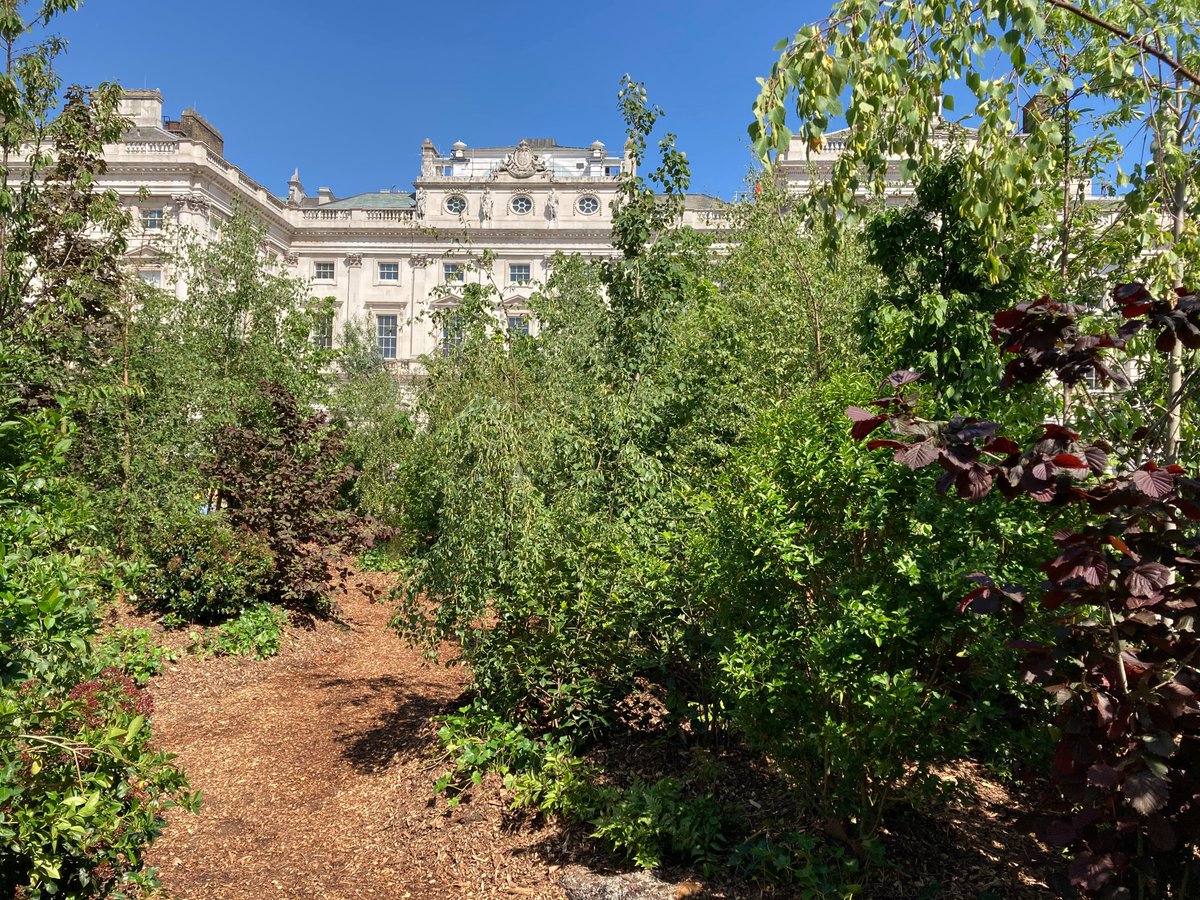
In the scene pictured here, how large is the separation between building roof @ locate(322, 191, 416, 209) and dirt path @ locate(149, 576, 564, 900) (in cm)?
4238

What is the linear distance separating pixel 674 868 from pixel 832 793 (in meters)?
1.02

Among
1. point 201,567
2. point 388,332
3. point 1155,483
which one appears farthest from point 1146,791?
point 388,332

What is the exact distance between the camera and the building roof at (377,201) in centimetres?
4968

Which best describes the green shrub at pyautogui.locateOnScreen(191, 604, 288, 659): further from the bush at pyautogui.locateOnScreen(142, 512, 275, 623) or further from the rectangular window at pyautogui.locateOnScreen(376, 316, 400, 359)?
the rectangular window at pyautogui.locateOnScreen(376, 316, 400, 359)

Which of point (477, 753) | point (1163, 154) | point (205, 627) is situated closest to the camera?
point (1163, 154)

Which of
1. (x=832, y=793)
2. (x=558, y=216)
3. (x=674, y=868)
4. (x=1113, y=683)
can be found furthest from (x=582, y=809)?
(x=558, y=216)

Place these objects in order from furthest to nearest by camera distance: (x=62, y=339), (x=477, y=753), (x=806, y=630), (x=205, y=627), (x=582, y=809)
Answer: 1. (x=205, y=627)
2. (x=62, y=339)
3. (x=477, y=753)
4. (x=582, y=809)
5. (x=806, y=630)

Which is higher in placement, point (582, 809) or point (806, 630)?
point (806, 630)

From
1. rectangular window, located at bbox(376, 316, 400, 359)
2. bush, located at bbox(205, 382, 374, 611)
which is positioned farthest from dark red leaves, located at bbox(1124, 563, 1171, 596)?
rectangular window, located at bbox(376, 316, 400, 359)

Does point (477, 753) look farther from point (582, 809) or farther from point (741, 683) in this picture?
point (741, 683)

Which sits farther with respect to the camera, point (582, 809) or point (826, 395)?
point (582, 809)

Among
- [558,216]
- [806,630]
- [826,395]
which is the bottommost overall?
[806,630]

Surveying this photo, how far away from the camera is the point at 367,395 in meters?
22.1

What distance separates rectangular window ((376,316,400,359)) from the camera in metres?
47.5
